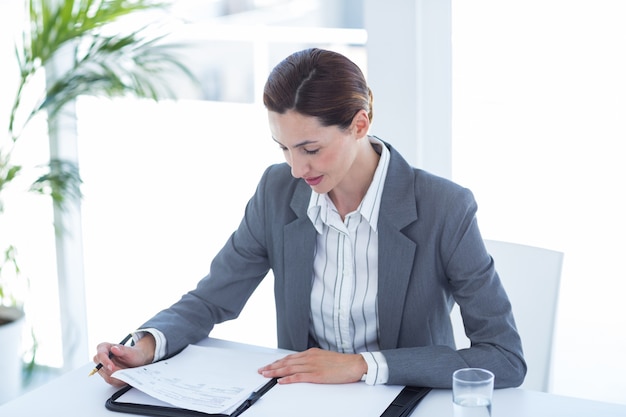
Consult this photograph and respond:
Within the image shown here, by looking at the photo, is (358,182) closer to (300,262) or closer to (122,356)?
(300,262)

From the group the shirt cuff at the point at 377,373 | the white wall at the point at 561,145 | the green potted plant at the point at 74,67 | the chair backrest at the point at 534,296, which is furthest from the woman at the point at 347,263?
the green potted plant at the point at 74,67

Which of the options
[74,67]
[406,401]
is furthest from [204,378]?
[74,67]

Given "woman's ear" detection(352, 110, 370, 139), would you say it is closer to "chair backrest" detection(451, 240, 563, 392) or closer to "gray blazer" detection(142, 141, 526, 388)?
"gray blazer" detection(142, 141, 526, 388)

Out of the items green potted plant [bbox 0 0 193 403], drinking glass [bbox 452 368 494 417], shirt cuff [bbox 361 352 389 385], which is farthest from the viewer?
green potted plant [bbox 0 0 193 403]

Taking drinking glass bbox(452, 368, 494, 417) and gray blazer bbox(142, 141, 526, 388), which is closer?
drinking glass bbox(452, 368, 494, 417)

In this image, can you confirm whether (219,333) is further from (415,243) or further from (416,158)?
(415,243)

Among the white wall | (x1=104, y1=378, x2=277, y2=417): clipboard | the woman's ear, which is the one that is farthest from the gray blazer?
the white wall

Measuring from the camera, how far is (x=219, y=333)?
3346mm

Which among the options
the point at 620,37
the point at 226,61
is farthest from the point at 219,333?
the point at 620,37

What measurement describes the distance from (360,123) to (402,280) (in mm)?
354

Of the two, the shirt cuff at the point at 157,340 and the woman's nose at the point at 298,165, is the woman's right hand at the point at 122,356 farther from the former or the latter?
the woman's nose at the point at 298,165

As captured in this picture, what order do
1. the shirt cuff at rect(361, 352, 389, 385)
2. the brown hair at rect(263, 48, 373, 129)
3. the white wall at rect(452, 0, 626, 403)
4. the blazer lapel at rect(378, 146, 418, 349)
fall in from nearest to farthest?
the shirt cuff at rect(361, 352, 389, 385)
the brown hair at rect(263, 48, 373, 129)
the blazer lapel at rect(378, 146, 418, 349)
the white wall at rect(452, 0, 626, 403)

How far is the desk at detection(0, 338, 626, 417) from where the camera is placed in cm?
161

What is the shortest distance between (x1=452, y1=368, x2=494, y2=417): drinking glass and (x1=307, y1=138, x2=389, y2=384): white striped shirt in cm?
54
